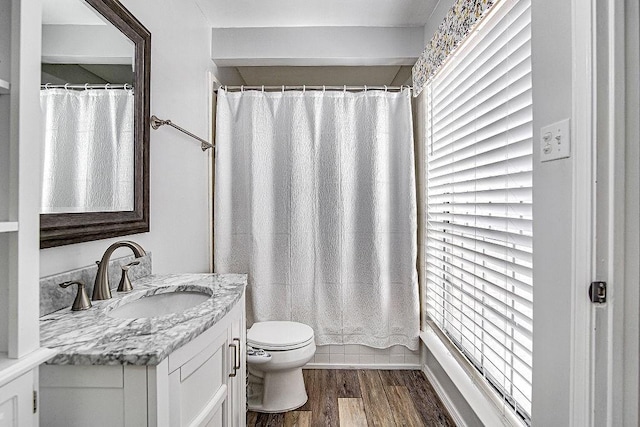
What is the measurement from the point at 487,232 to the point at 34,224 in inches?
60.0

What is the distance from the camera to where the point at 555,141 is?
1072mm

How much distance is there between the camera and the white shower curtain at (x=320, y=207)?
2621mm

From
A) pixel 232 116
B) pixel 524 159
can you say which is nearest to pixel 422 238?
pixel 524 159

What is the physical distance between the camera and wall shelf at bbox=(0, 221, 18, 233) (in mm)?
729

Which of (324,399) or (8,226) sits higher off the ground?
(8,226)

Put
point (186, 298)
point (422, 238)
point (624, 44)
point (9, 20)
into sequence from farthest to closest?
point (422, 238) → point (186, 298) → point (624, 44) → point (9, 20)

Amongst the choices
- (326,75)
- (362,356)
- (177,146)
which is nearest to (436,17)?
(326,75)

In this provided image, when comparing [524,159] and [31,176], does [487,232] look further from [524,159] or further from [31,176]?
[31,176]

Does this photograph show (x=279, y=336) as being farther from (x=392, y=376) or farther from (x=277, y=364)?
(x=392, y=376)

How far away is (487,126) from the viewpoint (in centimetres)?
161

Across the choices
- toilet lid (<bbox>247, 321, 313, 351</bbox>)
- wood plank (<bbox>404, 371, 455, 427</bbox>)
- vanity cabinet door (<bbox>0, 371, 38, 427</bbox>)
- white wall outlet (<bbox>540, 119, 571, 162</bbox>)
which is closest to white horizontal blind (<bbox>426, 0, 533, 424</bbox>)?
white wall outlet (<bbox>540, 119, 571, 162</bbox>)

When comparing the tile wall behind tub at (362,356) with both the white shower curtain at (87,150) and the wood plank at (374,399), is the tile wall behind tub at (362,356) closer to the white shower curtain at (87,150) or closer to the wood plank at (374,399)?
the wood plank at (374,399)

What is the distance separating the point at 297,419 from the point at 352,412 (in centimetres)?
30

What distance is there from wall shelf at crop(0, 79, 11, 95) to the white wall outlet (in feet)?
4.19
